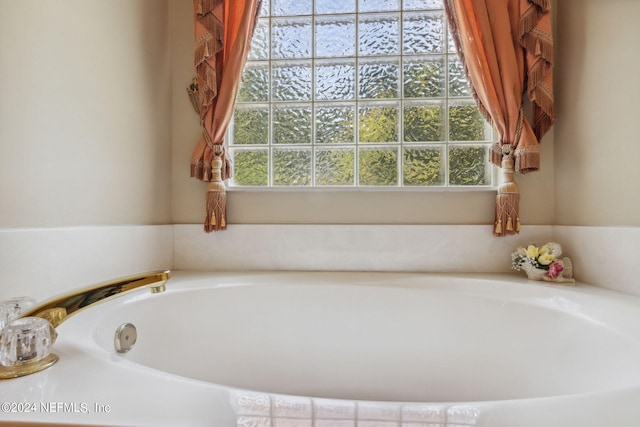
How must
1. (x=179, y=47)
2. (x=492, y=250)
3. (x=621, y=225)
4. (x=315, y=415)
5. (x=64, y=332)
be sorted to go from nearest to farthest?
(x=315, y=415)
(x=64, y=332)
(x=621, y=225)
(x=492, y=250)
(x=179, y=47)

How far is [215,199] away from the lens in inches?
58.6

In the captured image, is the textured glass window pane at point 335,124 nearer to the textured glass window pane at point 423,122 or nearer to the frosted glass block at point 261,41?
the textured glass window pane at point 423,122

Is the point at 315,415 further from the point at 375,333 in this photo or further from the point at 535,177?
the point at 535,177

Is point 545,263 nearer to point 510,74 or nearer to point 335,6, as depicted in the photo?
point 510,74

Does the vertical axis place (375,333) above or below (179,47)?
below

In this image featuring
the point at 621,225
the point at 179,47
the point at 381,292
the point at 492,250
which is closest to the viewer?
the point at 621,225

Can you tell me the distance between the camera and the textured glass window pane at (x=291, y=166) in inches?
65.1

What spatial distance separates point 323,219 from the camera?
1547 mm

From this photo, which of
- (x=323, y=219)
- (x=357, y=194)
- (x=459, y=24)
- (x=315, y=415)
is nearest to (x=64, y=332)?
(x=315, y=415)

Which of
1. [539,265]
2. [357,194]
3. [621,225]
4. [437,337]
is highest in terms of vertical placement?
[357,194]

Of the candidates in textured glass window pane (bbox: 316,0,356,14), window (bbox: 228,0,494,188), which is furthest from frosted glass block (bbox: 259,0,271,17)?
textured glass window pane (bbox: 316,0,356,14)

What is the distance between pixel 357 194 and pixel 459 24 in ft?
2.96

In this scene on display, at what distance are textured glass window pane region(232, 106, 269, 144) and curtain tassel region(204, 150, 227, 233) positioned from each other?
0.76ft

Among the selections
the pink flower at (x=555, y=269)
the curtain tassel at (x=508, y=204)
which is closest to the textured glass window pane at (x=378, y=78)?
the curtain tassel at (x=508, y=204)
